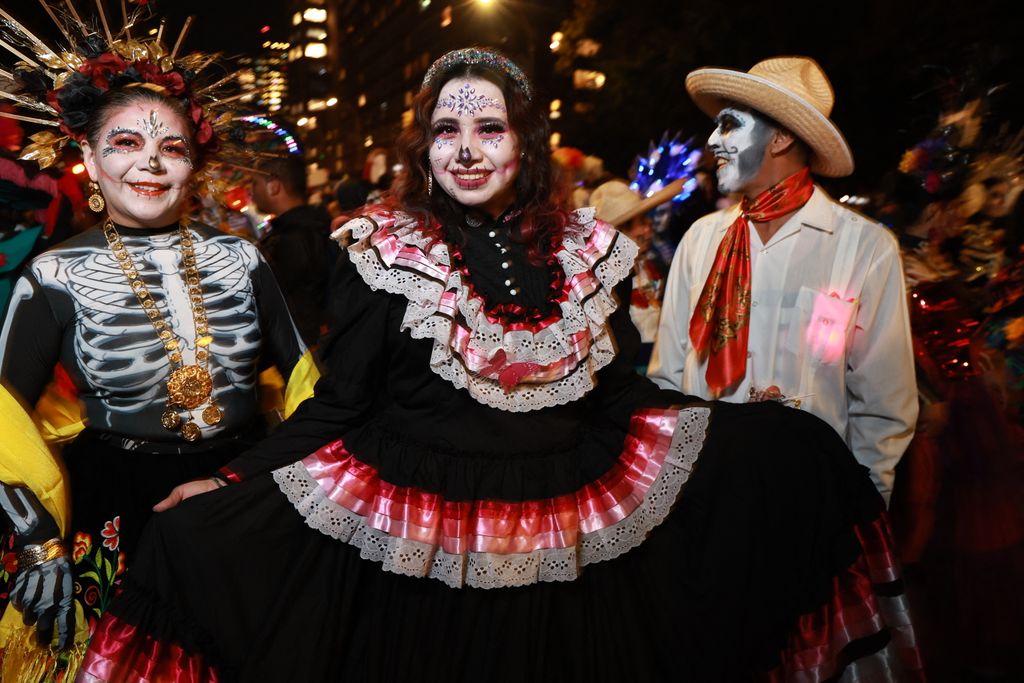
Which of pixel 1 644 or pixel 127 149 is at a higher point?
pixel 127 149

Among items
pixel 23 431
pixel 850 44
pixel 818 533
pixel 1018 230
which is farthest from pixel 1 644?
pixel 850 44

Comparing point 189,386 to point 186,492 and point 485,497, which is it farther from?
point 485,497

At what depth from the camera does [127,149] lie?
285 cm

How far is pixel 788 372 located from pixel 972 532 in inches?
57.5

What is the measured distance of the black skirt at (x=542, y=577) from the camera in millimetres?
2158

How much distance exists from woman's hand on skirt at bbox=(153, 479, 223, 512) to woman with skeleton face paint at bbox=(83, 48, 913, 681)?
0.01 meters

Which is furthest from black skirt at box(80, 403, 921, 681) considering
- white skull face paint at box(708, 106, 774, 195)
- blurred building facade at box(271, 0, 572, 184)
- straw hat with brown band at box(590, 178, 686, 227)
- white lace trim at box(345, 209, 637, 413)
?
blurred building facade at box(271, 0, 572, 184)

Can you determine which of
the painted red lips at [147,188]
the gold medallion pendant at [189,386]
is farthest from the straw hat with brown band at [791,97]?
the gold medallion pendant at [189,386]

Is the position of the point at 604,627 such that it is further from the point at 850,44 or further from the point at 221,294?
the point at 850,44

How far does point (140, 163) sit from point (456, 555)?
170 centimetres

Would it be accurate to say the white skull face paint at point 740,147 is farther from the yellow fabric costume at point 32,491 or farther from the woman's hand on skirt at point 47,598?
the woman's hand on skirt at point 47,598

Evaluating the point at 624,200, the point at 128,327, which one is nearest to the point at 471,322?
the point at 128,327

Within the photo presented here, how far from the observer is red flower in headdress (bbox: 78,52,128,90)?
9.39ft

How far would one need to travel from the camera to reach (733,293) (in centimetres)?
328
